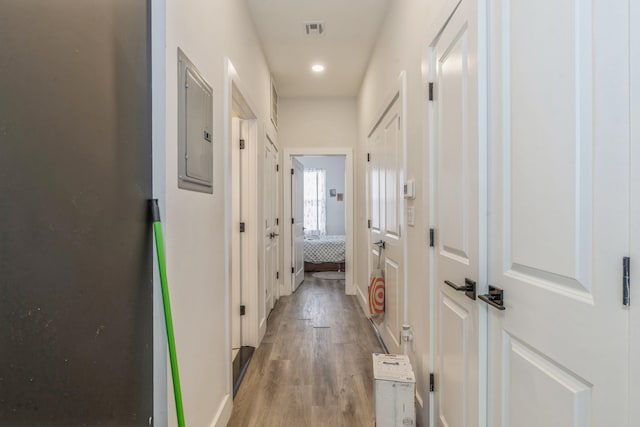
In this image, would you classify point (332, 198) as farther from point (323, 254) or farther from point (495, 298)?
point (495, 298)

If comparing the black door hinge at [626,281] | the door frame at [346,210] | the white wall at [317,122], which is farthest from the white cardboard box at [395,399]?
the white wall at [317,122]

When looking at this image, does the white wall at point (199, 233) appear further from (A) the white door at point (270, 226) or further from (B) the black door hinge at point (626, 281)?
(A) the white door at point (270, 226)

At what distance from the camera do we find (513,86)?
100cm

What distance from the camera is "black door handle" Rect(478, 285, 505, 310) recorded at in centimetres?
104

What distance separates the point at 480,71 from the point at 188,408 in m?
1.72

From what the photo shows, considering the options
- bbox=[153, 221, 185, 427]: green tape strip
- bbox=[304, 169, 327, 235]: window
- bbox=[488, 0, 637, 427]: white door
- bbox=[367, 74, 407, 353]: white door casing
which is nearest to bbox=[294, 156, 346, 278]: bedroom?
bbox=[304, 169, 327, 235]: window

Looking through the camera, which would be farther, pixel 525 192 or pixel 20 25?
pixel 525 192

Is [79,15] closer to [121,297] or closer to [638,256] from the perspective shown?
[121,297]

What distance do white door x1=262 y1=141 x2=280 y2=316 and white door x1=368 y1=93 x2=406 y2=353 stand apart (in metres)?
1.14

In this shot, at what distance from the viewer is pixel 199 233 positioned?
155cm

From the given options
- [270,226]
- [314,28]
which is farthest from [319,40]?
[270,226]

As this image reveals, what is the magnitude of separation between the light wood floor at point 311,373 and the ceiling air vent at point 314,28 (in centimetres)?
287

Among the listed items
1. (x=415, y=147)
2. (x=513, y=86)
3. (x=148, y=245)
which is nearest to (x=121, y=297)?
(x=148, y=245)

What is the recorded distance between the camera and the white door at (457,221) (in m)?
1.20
